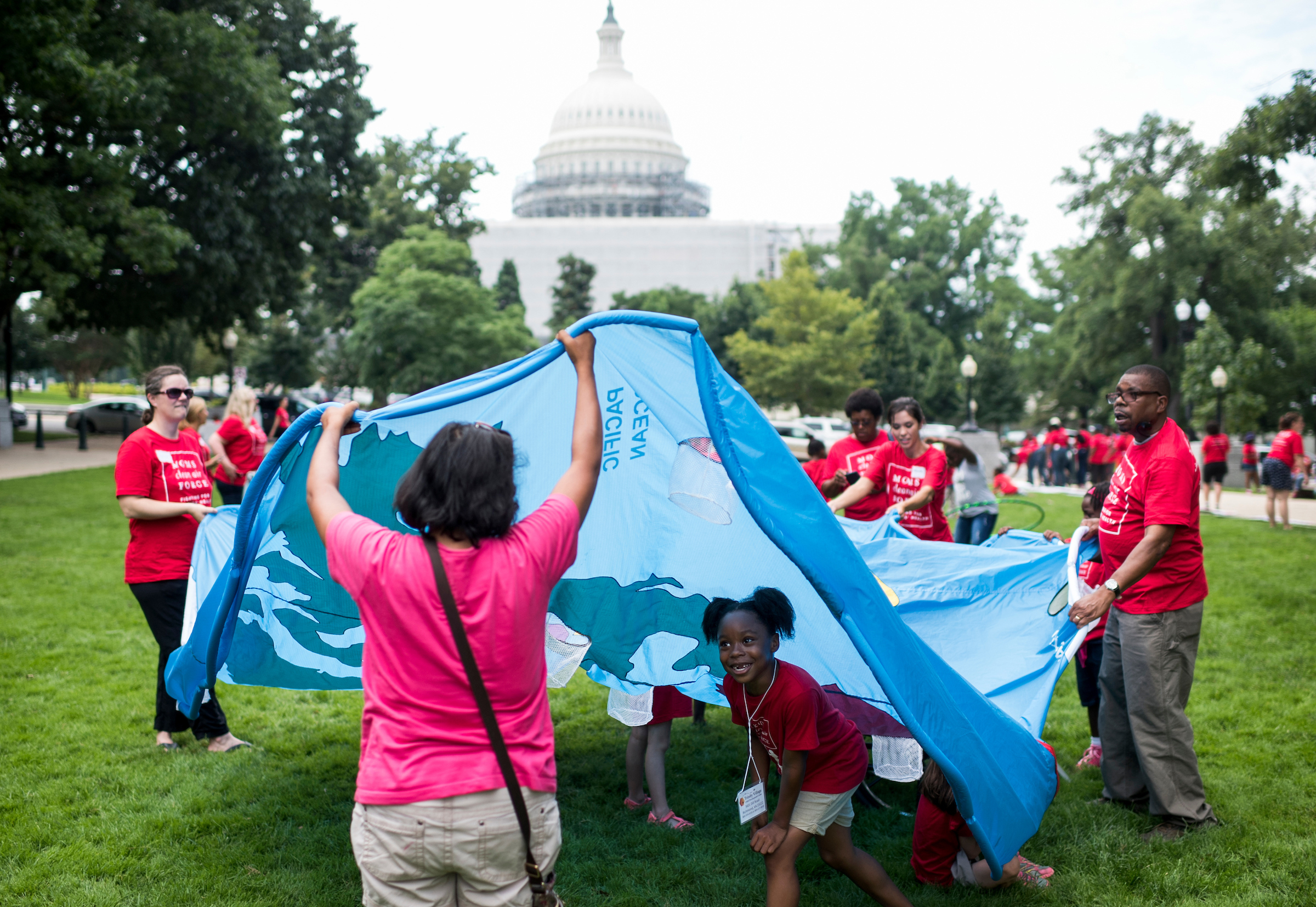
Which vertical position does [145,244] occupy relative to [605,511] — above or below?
above

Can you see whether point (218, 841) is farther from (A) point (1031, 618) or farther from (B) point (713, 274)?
(B) point (713, 274)

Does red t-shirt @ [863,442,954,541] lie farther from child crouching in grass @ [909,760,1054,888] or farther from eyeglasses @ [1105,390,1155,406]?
child crouching in grass @ [909,760,1054,888]

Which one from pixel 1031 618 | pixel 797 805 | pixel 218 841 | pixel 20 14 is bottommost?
pixel 218 841

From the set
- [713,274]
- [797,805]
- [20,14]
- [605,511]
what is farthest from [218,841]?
[713,274]

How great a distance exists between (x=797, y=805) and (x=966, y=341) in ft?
189

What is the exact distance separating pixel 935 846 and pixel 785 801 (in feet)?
3.78

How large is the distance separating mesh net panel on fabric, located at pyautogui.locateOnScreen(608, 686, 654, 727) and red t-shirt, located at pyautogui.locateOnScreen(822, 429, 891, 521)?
2.40 m

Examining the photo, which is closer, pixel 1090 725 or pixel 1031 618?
pixel 1031 618

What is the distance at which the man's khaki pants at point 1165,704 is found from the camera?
4.63m

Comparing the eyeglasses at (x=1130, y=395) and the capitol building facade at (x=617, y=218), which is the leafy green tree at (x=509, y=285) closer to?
the capitol building facade at (x=617, y=218)

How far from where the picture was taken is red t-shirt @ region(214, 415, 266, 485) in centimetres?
948

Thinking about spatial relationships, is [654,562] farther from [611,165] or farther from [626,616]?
[611,165]

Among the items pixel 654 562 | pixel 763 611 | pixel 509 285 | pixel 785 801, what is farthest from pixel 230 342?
pixel 509 285

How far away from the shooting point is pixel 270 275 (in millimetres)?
27344
